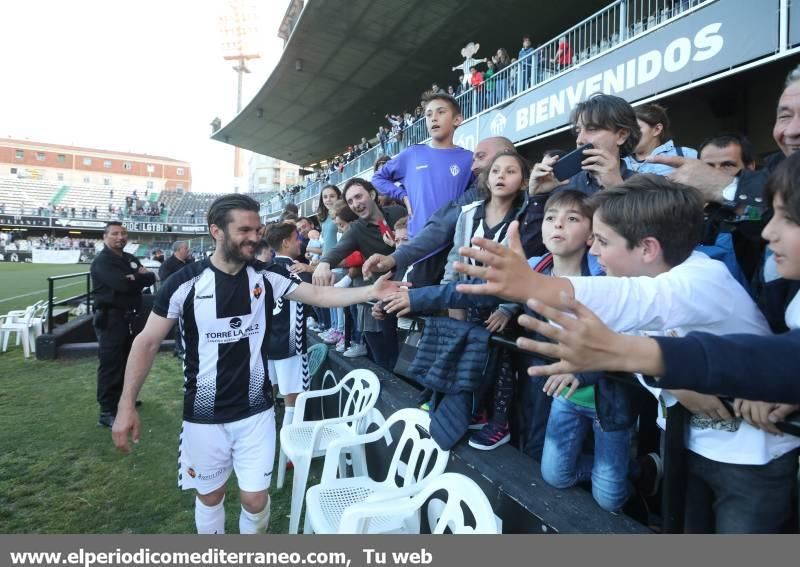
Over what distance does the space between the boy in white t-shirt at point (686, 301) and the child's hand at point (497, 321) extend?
93 cm

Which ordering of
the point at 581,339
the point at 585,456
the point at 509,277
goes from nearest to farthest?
1. the point at 581,339
2. the point at 509,277
3. the point at 585,456

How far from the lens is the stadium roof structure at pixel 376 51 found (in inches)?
590

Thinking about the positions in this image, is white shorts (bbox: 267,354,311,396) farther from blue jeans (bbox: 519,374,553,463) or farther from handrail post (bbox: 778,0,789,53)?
handrail post (bbox: 778,0,789,53)

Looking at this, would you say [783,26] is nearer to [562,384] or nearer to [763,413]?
[562,384]

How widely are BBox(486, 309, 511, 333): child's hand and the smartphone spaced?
763 millimetres

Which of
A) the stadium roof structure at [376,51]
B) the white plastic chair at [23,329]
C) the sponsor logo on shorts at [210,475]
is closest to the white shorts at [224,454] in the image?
the sponsor logo on shorts at [210,475]

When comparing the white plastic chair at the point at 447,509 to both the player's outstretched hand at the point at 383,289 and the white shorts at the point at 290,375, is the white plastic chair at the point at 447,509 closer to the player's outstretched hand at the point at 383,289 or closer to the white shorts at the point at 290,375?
the player's outstretched hand at the point at 383,289

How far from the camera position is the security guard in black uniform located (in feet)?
17.2

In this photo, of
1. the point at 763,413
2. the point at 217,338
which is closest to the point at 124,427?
the point at 217,338

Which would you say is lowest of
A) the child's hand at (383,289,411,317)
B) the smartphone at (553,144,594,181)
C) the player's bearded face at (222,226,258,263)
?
the child's hand at (383,289,411,317)

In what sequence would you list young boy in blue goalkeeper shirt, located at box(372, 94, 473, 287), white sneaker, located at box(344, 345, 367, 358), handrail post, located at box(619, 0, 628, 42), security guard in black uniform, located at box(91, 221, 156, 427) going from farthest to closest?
1. handrail post, located at box(619, 0, 628, 42)
2. security guard in black uniform, located at box(91, 221, 156, 427)
3. white sneaker, located at box(344, 345, 367, 358)
4. young boy in blue goalkeeper shirt, located at box(372, 94, 473, 287)

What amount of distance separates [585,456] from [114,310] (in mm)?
5511

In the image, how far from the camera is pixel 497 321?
235 cm

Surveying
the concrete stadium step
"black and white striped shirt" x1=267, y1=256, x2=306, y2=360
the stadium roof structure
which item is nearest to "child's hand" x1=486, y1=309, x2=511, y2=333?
"black and white striped shirt" x1=267, y1=256, x2=306, y2=360
